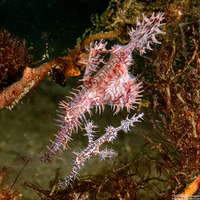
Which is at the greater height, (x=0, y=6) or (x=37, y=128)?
(x=0, y=6)

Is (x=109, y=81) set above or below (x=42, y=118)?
above

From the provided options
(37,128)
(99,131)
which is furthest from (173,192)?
(37,128)

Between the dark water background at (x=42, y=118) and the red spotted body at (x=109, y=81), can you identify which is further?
the dark water background at (x=42, y=118)

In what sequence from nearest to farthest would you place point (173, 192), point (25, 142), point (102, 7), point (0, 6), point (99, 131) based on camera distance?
point (173, 192) → point (25, 142) → point (99, 131) → point (102, 7) → point (0, 6)

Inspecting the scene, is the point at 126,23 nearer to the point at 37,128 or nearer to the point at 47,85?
the point at 47,85

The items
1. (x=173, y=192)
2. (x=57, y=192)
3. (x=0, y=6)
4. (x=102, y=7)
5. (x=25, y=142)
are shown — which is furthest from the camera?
(x=0, y=6)

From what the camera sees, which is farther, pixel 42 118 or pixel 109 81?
pixel 42 118

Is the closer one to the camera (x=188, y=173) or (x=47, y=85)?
(x=188, y=173)

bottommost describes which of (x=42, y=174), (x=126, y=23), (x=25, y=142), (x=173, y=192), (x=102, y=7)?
(x=42, y=174)

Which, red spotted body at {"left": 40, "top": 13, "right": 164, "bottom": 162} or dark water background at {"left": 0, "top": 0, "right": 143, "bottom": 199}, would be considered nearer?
red spotted body at {"left": 40, "top": 13, "right": 164, "bottom": 162}

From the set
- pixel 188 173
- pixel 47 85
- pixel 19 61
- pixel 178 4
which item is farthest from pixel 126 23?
pixel 188 173
